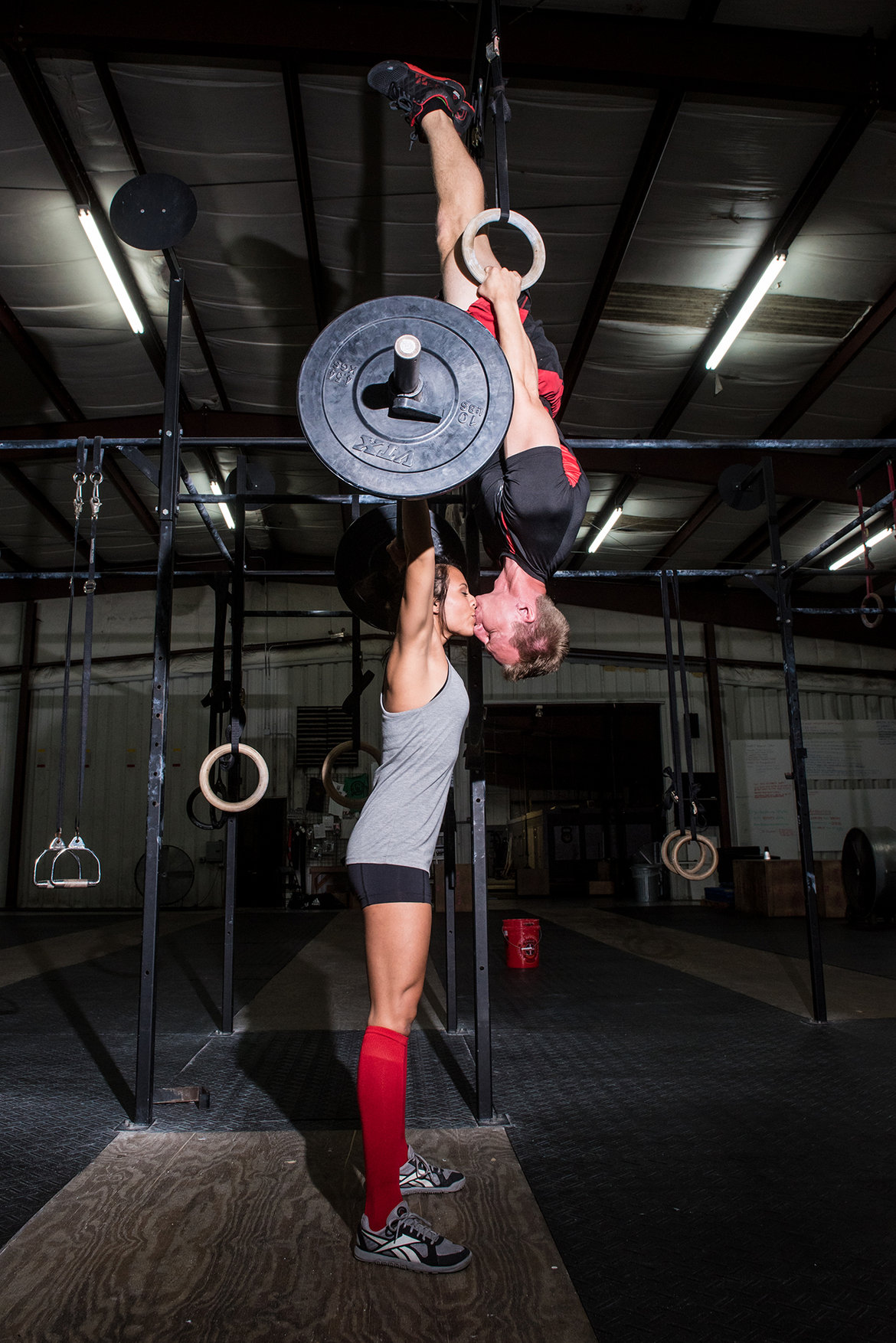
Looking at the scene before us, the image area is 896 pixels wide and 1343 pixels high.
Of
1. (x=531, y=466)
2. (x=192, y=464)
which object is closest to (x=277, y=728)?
(x=192, y=464)

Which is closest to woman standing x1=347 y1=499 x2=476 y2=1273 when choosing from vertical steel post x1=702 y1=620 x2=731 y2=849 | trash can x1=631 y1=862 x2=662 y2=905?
trash can x1=631 y1=862 x2=662 y2=905

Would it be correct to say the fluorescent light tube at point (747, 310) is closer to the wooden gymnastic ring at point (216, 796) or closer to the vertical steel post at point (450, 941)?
the vertical steel post at point (450, 941)

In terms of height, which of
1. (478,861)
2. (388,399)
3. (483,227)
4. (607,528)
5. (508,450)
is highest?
(607,528)

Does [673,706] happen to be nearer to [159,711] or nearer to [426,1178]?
[159,711]

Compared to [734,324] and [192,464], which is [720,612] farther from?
[192,464]

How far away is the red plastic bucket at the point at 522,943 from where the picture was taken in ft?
14.8

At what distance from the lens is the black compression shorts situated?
54.9 inches

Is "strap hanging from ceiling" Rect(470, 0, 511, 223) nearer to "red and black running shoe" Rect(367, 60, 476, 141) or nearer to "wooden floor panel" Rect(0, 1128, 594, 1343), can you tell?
"red and black running shoe" Rect(367, 60, 476, 141)

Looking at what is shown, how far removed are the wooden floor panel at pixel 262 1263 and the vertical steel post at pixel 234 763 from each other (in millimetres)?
1108

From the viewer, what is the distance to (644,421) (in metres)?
7.81

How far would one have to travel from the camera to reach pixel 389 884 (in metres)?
1.40

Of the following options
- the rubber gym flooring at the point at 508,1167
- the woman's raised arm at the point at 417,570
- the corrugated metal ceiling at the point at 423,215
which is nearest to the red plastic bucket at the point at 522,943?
the rubber gym flooring at the point at 508,1167

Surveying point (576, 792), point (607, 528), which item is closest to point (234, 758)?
point (607, 528)

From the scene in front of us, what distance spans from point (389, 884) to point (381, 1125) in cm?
40
